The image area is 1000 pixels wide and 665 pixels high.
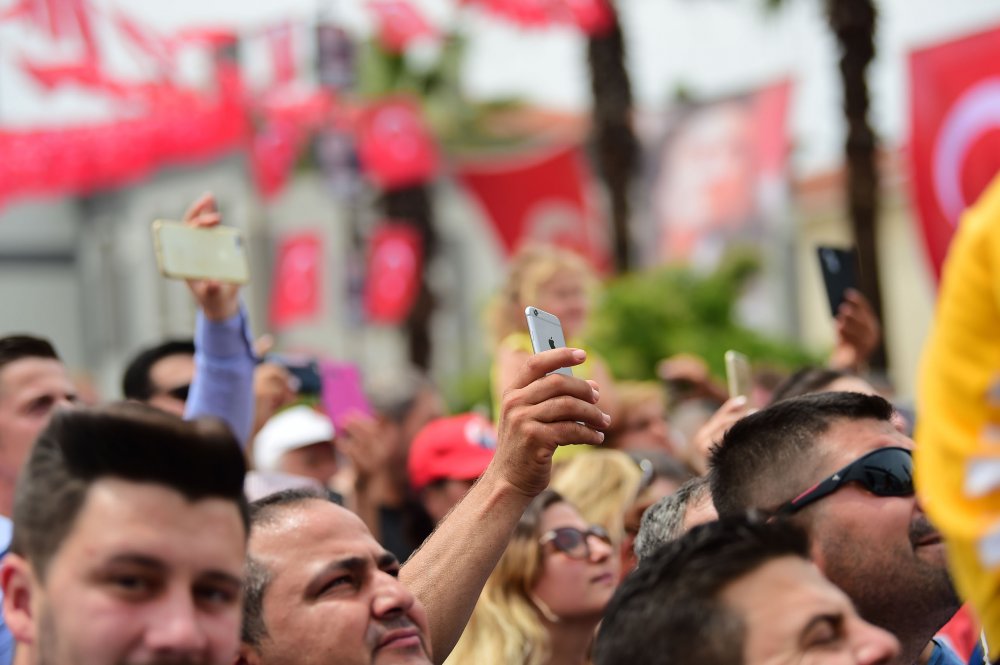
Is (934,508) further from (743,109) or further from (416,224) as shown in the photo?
(743,109)

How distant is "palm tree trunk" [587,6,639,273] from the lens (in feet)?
60.2

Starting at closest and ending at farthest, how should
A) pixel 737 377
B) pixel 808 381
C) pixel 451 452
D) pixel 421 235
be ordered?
pixel 737 377
pixel 808 381
pixel 451 452
pixel 421 235

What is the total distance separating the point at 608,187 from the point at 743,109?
6386 millimetres

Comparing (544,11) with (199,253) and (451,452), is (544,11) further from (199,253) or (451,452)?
(199,253)

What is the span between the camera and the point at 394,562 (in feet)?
10.1

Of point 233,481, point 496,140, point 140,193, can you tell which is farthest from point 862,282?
point 140,193

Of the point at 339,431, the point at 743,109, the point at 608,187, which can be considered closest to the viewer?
the point at 339,431

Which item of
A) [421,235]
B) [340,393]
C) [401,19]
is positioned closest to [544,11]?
[401,19]

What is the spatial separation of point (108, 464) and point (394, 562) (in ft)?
3.32

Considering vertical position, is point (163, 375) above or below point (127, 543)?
below

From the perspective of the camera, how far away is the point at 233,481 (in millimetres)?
A: 2254

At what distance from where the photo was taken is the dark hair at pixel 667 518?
342cm

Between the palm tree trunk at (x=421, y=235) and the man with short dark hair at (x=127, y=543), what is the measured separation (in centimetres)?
1928

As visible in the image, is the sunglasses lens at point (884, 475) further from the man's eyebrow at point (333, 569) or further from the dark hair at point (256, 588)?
the dark hair at point (256, 588)
